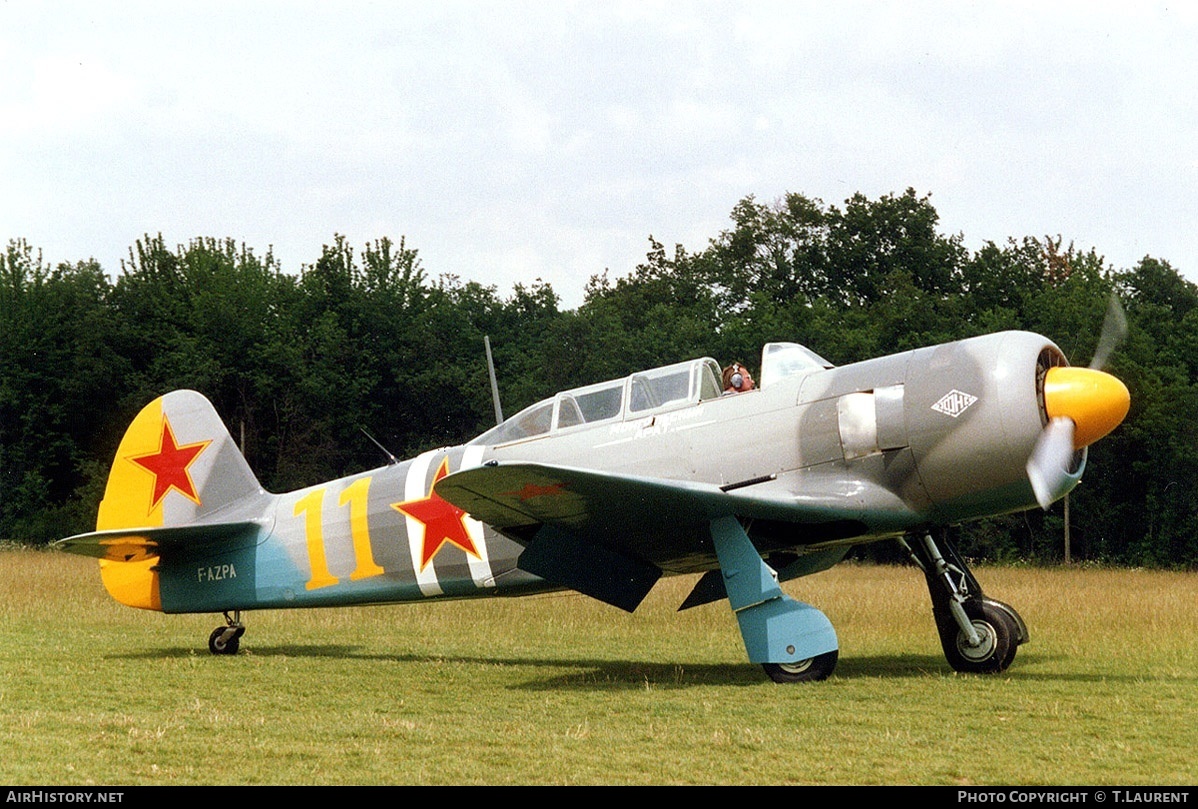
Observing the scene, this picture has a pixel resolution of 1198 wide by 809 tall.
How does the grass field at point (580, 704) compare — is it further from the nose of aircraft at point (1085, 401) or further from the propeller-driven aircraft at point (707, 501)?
the nose of aircraft at point (1085, 401)

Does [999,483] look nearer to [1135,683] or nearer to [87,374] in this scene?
[1135,683]

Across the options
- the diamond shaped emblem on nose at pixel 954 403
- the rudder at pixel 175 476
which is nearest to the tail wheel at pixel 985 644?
the diamond shaped emblem on nose at pixel 954 403

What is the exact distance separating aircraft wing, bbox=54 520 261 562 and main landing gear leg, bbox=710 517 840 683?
15.3ft

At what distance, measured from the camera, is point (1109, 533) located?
33969 millimetres

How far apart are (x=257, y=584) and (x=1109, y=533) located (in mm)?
28003

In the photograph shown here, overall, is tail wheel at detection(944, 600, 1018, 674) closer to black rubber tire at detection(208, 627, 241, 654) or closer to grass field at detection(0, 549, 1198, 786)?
grass field at detection(0, 549, 1198, 786)

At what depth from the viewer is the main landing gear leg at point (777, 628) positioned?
8.69 meters

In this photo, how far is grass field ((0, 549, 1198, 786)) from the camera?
5.81 m

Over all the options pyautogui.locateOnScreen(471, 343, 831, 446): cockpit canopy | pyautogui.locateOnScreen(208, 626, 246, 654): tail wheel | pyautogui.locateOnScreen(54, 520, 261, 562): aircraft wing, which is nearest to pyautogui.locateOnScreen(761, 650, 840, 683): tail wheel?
pyautogui.locateOnScreen(471, 343, 831, 446): cockpit canopy

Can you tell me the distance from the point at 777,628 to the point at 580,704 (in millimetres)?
1501

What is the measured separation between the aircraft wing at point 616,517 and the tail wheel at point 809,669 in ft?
3.07

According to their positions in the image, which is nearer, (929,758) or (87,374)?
(929,758)
